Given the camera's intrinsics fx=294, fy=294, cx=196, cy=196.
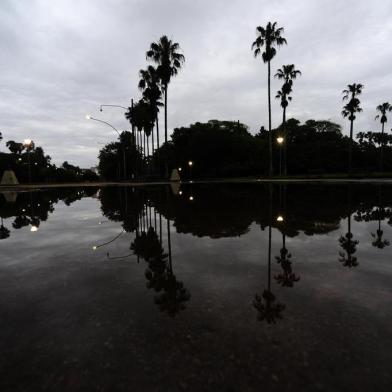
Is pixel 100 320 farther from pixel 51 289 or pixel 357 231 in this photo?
pixel 357 231

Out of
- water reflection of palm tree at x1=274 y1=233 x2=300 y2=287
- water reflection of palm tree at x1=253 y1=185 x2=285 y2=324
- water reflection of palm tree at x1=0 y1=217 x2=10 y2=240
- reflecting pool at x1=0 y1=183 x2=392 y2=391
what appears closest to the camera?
reflecting pool at x1=0 y1=183 x2=392 y2=391

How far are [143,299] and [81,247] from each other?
3.42 meters

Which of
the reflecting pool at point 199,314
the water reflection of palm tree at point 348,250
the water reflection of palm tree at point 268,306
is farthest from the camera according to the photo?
the water reflection of palm tree at point 348,250

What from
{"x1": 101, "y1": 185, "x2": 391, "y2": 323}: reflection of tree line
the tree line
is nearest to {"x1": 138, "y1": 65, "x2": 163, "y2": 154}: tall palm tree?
the tree line

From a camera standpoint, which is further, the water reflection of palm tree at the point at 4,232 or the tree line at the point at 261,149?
the tree line at the point at 261,149

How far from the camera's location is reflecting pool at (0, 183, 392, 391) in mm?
2238

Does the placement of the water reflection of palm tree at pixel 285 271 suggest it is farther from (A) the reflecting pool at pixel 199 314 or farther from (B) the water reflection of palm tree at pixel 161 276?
(B) the water reflection of palm tree at pixel 161 276

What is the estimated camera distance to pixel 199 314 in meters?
3.21

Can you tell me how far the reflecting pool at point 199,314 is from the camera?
2238 millimetres

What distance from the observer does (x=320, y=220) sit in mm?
8930

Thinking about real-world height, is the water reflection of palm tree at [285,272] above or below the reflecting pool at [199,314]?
above

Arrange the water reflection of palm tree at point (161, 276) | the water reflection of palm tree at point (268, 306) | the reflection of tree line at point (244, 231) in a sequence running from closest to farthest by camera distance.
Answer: the water reflection of palm tree at point (268, 306) < the water reflection of palm tree at point (161, 276) < the reflection of tree line at point (244, 231)

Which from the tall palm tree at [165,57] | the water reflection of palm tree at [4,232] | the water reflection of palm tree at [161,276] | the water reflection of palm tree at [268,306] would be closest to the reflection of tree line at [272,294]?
the water reflection of palm tree at [268,306]

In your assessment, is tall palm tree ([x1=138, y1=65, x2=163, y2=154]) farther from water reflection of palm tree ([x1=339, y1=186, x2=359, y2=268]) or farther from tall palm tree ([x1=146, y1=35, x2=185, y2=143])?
water reflection of palm tree ([x1=339, y1=186, x2=359, y2=268])
